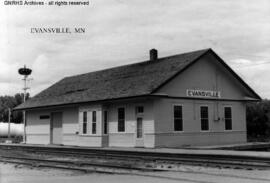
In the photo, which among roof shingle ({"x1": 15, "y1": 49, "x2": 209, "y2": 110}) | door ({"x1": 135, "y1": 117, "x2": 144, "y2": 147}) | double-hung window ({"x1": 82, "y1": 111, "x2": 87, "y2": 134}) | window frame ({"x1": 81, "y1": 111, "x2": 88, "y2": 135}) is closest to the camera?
door ({"x1": 135, "y1": 117, "x2": 144, "y2": 147})

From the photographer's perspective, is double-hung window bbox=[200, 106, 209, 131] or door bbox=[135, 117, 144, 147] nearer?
door bbox=[135, 117, 144, 147]

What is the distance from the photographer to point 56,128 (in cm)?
3312

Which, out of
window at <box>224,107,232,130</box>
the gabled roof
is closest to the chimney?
the gabled roof

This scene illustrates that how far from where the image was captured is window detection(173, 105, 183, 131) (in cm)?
2547

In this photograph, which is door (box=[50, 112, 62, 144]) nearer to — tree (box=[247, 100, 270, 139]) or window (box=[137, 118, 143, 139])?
window (box=[137, 118, 143, 139])

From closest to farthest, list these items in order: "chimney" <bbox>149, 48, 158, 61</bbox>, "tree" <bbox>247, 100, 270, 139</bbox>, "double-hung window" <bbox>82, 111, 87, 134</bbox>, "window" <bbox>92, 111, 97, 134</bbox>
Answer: "window" <bbox>92, 111, 97, 134</bbox>, "double-hung window" <bbox>82, 111, 87, 134</bbox>, "chimney" <bbox>149, 48, 158, 61</bbox>, "tree" <bbox>247, 100, 270, 139</bbox>

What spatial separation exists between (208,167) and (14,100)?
8023cm

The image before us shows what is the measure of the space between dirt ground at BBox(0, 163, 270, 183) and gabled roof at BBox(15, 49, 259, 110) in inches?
456

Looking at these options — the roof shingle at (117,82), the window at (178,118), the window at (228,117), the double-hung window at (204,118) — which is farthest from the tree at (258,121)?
the window at (178,118)

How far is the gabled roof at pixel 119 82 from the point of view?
1000 inches

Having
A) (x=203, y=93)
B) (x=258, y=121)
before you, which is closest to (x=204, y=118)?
(x=203, y=93)

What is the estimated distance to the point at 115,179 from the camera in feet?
36.3

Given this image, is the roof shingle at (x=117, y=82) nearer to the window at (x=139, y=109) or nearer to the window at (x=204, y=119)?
the window at (x=139, y=109)

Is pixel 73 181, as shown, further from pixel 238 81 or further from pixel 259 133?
pixel 259 133
